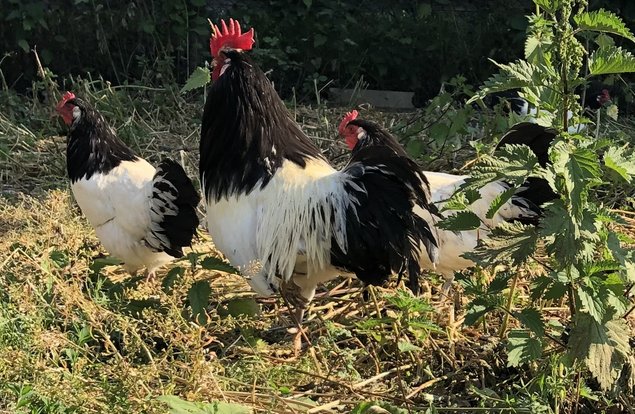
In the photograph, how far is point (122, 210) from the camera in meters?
3.45

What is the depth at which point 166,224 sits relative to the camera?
3.41m

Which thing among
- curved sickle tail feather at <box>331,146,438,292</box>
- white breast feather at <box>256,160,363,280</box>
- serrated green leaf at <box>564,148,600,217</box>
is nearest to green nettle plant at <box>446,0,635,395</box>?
serrated green leaf at <box>564,148,600,217</box>

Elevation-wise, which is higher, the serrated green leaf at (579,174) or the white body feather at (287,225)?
the serrated green leaf at (579,174)

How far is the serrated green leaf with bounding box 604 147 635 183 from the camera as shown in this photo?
188 centimetres

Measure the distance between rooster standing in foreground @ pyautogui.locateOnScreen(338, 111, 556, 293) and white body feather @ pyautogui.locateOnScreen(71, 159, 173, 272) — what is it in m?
1.02

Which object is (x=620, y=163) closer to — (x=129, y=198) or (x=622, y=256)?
(x=622, y=256)

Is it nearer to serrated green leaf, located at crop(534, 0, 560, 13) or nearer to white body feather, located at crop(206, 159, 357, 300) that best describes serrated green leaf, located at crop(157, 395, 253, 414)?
white body feather, located at crop(206, 159, 357, 300)

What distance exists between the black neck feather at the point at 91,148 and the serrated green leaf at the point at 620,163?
7.86ft

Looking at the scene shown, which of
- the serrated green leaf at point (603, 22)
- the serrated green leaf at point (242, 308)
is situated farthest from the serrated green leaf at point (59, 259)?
the serrated green leaf at point (603, 22)

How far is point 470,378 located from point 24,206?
2.89 meters

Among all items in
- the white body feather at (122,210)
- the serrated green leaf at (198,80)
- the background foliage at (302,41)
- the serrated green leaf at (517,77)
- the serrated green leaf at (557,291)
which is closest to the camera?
the serrated green leaf at (517,77)

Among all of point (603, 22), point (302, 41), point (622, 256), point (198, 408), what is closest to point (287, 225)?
point (198, 408)

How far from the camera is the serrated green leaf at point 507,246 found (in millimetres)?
1968

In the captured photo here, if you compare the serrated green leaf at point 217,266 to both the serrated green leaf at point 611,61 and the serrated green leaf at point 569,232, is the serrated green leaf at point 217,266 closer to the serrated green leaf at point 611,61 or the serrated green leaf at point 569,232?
the serrated green leaf at point 569,232
